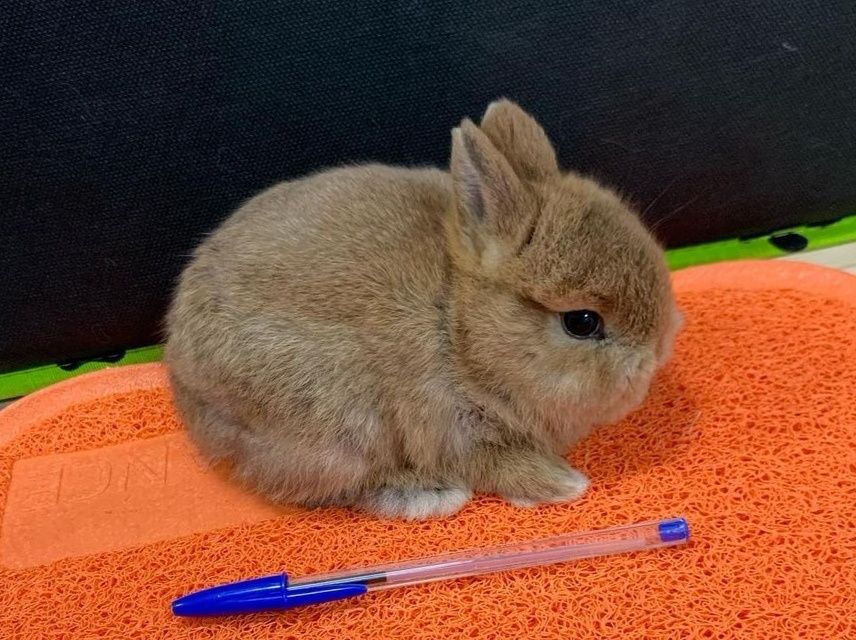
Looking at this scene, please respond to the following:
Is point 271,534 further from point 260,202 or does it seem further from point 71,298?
point 71,298

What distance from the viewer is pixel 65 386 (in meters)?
1.71

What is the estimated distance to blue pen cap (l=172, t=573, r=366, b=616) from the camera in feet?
4.10

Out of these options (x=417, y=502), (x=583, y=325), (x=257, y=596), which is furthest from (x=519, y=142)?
(x=257, y=596)

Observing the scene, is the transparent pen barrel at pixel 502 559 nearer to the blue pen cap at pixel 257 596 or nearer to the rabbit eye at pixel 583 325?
the blue pen cap at pixel 257 596

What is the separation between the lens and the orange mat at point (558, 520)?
4.08 ft

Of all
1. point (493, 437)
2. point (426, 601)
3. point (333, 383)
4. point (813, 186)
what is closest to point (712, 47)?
point (813, 186)

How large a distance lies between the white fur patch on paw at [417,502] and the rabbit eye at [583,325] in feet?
1.23

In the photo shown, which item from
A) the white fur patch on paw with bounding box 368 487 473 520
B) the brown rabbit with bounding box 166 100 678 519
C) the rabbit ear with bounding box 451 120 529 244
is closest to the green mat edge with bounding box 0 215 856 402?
the brown rabbit with bounding box 166 100 678 519

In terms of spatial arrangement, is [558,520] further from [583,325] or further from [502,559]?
[583,325]

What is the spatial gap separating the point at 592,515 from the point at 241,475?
2.05 feet

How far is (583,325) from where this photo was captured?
1232mm

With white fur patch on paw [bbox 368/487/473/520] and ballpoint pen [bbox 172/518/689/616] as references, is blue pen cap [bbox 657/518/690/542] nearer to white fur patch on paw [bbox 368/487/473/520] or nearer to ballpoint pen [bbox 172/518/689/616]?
ballpoint pen [bbox 172/518/689/616]

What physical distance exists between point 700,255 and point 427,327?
96cm

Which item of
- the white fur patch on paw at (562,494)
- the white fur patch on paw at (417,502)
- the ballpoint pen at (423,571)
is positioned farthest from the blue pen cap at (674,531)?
the white fur patch on paw at (417,502)
